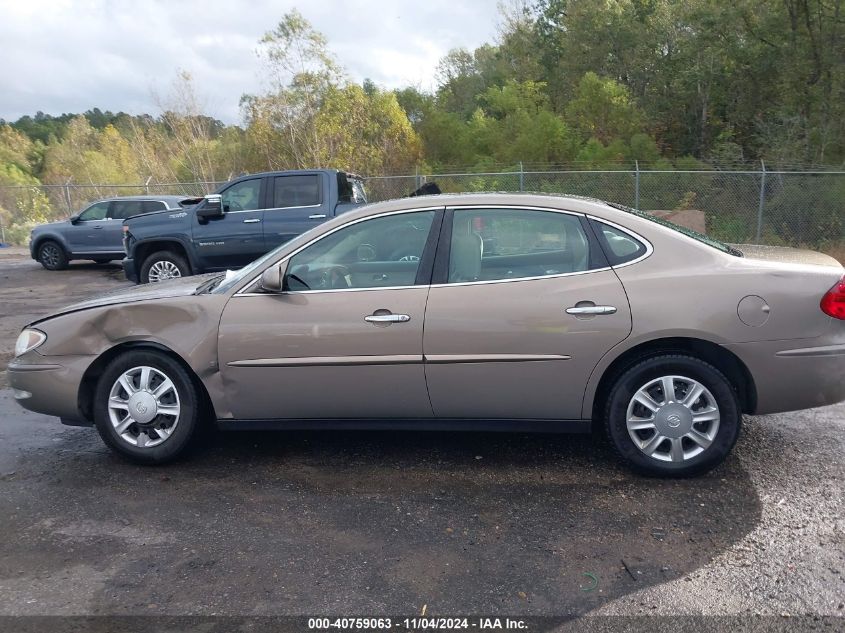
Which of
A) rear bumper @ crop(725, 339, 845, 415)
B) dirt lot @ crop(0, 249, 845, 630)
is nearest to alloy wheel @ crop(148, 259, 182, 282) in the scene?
dirt lot @ crop(0, 249, 845, 630)

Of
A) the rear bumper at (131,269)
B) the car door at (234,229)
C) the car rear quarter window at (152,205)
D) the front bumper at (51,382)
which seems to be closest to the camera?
the front bumper at (51,382)

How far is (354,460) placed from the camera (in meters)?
4.56

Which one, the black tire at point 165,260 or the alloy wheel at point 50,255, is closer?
the black tire at point 165,260

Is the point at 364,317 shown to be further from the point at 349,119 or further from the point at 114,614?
the point at 349,119

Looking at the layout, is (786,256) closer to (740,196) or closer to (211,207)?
(211,207)

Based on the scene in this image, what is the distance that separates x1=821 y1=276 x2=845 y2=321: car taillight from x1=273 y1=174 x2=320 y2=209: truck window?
7775mm

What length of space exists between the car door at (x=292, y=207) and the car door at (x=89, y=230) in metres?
6.93

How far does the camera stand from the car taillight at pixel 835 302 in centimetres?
397

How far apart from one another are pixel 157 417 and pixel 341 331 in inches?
50.3

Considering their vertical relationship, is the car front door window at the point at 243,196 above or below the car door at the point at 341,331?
above

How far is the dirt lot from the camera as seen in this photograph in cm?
Result: 306

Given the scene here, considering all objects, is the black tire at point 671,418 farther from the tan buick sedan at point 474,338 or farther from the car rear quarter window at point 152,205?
the car rear quarter window at point 152,205

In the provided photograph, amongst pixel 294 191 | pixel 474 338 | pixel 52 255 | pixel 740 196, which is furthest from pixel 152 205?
pixel 474 338

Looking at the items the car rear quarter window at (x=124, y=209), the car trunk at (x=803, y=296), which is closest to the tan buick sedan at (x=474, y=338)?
the car trunk at (x=803, y=296)
